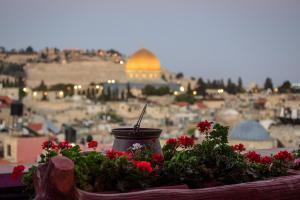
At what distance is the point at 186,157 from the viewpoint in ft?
7.03

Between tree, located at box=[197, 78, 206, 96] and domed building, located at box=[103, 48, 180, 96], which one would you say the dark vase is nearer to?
domed building, located at box=[103, 48, 180, 96]

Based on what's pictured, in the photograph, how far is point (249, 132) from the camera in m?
13.6

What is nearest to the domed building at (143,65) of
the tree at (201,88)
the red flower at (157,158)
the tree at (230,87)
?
the tree at (201,88)

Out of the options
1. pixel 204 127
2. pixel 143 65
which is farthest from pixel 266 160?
pixel 143 65

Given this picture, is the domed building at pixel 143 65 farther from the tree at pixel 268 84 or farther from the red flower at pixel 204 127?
the red flower at pixel 204 127

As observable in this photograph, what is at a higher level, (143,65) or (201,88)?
(143,65)

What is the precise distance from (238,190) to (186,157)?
0.31 meters

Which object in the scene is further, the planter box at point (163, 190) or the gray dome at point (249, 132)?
the gray dome at point (249, 132)

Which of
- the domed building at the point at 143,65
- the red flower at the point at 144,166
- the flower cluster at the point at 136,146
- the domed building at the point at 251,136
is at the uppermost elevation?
the domed building at the point at 143,65

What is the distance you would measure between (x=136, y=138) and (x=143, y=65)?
162ft

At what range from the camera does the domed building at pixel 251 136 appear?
13.5 metres

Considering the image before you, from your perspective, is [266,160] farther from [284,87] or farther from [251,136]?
[284,87]

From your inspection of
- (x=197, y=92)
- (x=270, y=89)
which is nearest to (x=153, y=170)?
(x=270, y=89)

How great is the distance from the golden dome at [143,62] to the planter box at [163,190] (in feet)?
161
